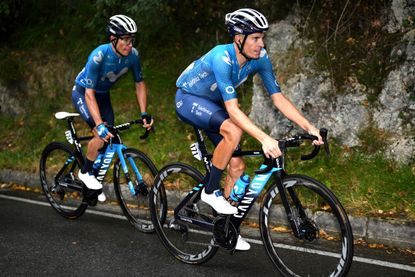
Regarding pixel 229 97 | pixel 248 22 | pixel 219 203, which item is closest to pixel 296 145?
pixel 229 97

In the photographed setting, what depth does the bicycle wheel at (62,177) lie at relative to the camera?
23.1 ft

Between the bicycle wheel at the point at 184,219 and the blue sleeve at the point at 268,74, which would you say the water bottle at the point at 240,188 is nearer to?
the bicycle wheel at the point at 184,219

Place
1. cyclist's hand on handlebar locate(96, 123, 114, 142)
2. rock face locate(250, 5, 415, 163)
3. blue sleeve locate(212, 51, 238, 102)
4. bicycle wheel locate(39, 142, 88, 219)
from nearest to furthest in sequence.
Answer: blue sleeve locate(212, 51, 238, 102) → cyclist's hand on handlebar locate(96, 123, 114, 142) → bicycle wheel locate(39, 142, 88, 219) → rock face locate(250, 5, 415, 163)

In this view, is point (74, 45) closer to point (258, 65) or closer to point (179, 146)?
point (179, 146)

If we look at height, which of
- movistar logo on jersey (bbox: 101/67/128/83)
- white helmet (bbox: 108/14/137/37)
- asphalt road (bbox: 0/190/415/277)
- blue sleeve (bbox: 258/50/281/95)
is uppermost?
white helmet (bbox: 108/14/137/37)

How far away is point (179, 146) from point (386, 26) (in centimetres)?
386

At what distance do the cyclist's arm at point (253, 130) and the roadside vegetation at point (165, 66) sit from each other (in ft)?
7.89

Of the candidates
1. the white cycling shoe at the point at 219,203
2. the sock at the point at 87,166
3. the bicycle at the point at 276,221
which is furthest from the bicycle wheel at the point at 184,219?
the sock at the point at 87,166

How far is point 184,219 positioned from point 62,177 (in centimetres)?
261

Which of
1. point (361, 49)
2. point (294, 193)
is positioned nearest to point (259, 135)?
point (294, 193)

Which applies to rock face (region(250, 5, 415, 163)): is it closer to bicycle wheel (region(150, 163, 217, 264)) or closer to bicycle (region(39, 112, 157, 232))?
bicycle (region(39, 112, 157, 232))

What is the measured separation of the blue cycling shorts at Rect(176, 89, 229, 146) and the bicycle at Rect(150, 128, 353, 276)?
0.61 ft

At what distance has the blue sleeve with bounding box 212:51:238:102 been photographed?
14.8 ft

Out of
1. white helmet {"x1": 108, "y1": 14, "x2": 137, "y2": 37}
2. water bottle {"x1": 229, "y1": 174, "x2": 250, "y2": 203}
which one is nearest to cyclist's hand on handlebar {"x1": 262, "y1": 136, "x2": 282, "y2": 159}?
water bottle {"x1": 229, "y1": 174, "x2": 250, "y2": 203}
